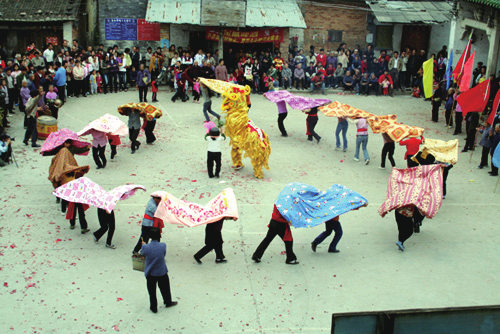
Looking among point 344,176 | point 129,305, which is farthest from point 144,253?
point 344,176

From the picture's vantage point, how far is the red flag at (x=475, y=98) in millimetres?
14820

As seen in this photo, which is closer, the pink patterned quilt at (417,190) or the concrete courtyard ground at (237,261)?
the concrete courtyard ground at (237,261)

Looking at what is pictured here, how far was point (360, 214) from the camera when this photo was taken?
11.1m

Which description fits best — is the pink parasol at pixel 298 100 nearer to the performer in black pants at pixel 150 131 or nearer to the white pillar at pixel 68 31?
the performer in black pants at pixel 150 131

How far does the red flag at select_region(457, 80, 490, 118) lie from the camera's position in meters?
14.8

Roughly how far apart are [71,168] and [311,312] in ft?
16.9

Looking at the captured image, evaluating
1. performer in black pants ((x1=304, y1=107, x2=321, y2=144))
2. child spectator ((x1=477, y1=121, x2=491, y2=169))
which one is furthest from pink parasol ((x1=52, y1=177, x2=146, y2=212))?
child spectator ((x1=477, y1=121, x2=491, y2=169))

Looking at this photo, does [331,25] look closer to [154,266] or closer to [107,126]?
[107,126]

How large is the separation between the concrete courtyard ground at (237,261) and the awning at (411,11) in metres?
11.5

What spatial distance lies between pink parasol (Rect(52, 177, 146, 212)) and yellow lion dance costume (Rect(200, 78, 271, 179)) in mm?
3927

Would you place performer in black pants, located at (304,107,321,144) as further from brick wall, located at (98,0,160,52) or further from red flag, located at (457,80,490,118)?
brick wall, located at (98,0,160,52)

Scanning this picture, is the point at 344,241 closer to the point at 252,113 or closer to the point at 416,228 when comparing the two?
the point at 416,228

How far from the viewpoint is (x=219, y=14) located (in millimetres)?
22719

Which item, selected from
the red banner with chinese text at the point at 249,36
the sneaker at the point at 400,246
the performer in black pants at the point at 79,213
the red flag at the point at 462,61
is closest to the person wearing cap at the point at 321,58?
the red banner with chinese text at the point at 249,36
